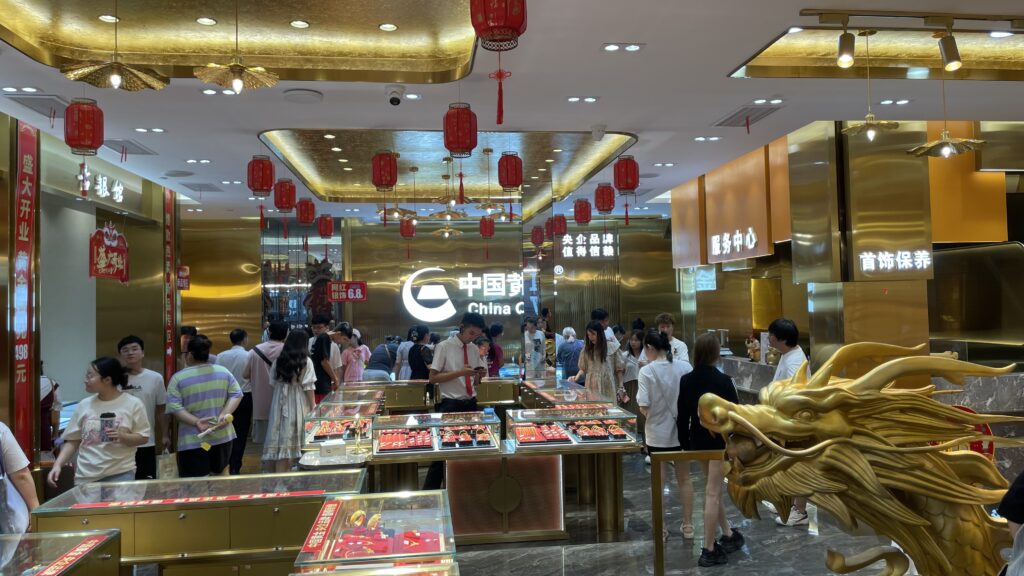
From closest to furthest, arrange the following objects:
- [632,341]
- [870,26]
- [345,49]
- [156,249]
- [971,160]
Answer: [870,26] → [345,49] → [971,160] → [632,341] → [156,249]

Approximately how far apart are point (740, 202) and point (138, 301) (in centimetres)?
761

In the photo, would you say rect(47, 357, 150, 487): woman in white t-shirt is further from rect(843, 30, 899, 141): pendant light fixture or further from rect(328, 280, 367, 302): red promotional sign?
rect(328, 280, 367, 302): red promotional sign

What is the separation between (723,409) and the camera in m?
1.44

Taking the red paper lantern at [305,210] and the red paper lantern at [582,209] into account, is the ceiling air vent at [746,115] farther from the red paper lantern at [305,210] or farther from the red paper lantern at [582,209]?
the red paper lantern at [305,210]

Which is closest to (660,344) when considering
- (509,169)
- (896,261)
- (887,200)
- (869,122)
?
(869,122)

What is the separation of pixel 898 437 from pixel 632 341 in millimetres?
6807

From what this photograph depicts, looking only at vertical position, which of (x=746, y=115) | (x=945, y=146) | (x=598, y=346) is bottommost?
(x=598, y=346)

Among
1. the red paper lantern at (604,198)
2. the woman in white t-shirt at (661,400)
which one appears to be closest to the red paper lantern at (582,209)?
the red paper lantern at (604,198)

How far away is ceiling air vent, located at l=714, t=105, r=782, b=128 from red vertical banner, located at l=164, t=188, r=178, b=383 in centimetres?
705

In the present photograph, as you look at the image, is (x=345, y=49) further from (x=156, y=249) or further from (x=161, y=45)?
(x=156, y=249)

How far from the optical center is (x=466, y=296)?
13.3 m

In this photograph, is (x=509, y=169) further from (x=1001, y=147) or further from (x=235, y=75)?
(x=1001, y=147)

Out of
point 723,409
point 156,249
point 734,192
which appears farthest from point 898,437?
point 156,249

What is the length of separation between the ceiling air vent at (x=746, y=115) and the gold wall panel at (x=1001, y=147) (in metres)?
2.27
